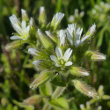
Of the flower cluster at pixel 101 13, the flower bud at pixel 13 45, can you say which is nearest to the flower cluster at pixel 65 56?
the flower bud at pixel 13 45

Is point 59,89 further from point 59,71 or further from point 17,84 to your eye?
point 17,84

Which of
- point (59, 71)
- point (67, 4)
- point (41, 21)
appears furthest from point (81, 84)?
point (67, 4)

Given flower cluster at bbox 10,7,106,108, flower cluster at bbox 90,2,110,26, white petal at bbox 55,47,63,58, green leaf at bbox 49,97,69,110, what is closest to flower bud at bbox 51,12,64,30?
flower cluster at bbox 10,7,106,108

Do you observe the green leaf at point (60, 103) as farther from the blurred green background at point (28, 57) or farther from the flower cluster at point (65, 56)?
the flower cluster at point (65, 56)

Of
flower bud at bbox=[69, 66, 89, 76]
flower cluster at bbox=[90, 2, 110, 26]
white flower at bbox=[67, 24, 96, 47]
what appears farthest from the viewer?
flower cluster at bbox=[90, 2, 110, 26]

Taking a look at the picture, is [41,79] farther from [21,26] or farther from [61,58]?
[21,26]

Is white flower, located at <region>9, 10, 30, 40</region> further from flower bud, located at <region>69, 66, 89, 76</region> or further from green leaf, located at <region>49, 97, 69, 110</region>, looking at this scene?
green leaf, located at <region>49, 97, 69, 110</region>
